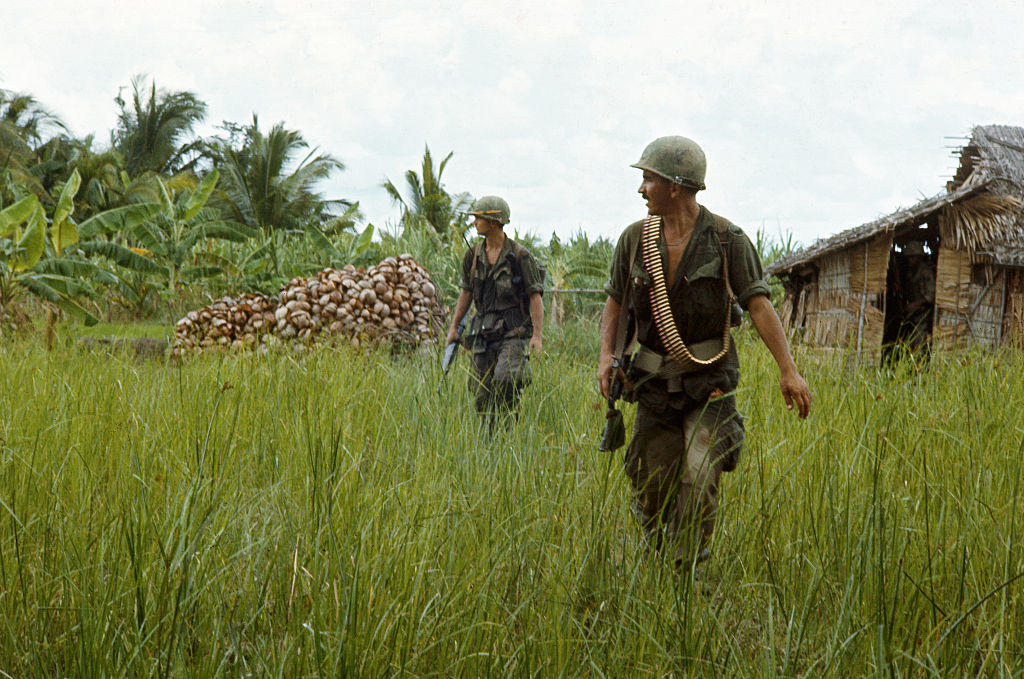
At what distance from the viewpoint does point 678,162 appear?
11.1 feet

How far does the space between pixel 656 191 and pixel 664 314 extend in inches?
21.7

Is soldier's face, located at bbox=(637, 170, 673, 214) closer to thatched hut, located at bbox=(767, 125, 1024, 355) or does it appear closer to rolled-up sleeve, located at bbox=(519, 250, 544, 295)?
rolled-up sleeve, located at bbox=(519, 250, 544, 295)

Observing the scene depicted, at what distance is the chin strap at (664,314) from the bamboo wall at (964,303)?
761cm

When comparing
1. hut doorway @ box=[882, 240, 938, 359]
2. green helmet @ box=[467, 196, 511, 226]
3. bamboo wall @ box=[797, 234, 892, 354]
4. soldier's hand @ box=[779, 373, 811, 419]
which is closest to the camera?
soldier's hand @ box=[779, 373, 811, 419]

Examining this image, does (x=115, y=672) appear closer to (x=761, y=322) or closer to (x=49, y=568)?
(x=49, y=568)

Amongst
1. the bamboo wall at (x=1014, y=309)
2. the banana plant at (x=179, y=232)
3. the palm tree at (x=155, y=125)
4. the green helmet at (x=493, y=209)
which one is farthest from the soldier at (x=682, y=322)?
the palm tree at (x=155, y=125)

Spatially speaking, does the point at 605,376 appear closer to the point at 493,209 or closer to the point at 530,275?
the point at 530,275

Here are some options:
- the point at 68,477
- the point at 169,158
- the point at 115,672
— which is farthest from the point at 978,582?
the point at 169,158

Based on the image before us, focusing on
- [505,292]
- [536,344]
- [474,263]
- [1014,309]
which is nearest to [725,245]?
[536,344]

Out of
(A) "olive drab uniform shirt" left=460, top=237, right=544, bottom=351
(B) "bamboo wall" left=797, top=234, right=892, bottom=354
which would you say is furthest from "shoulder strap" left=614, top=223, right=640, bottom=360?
(B) "bamboo wall" left=797, top=234, right=892, bottom=354

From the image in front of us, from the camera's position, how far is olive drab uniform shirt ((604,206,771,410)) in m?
3.43

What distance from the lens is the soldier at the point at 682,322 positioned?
3400 mm

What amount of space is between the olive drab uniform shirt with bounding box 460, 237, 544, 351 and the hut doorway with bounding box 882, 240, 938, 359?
6622mm

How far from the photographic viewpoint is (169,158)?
127ft
